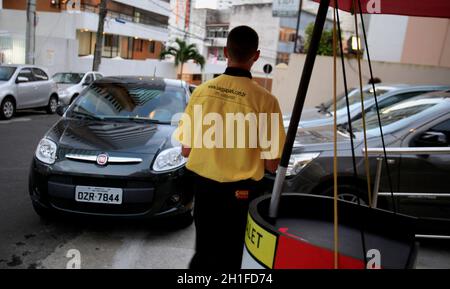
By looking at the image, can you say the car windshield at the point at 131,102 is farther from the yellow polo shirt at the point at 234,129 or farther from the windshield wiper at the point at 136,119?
the yellow polo shirt at the point at 234,129

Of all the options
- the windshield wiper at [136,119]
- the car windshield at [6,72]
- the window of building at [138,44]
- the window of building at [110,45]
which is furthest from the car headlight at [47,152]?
the window of building at [138,44]

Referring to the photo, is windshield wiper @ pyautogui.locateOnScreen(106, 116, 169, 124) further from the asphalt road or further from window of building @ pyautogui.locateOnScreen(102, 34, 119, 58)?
window of building @ pyautogui.locateOnScreen(102, 34, 119, 58)

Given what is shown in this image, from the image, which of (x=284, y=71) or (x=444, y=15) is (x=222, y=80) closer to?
(x=444, y=15)

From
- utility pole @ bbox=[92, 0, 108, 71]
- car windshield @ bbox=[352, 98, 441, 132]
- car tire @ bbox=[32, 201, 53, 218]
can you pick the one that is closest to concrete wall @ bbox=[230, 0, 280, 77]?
utility pole @ bbox=[92, 0, 108, 71]

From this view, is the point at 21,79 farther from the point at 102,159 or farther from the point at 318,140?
the point at 318,140

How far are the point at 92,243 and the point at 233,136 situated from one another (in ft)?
6.85

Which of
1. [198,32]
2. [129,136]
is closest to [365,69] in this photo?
[129,136]

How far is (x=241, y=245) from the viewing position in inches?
94.7


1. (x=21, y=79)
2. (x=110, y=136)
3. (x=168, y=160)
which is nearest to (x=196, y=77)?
(x=21, y=79)

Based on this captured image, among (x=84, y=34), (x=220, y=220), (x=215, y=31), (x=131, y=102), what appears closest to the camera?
(x=220, y=220)

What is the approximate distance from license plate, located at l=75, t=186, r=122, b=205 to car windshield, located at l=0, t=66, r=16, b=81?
9.00 meters

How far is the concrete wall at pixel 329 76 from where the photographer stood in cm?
1355

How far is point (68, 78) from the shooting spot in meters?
15.9
